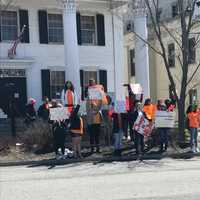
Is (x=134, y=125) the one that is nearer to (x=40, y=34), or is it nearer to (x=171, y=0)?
(x=40, y=34)

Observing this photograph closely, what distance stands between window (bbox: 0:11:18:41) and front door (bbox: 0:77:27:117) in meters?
1.92

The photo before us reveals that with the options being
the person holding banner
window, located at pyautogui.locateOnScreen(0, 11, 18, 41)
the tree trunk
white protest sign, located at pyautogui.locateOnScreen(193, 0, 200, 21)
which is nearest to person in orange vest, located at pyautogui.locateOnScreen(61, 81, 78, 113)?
the person holding banner

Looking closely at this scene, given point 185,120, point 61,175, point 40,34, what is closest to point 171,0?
point 40,34

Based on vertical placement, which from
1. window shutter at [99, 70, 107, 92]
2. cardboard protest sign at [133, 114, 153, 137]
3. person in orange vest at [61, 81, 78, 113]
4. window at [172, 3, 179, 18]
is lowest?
cardboard protest sign at [133, 114, 153, 137]

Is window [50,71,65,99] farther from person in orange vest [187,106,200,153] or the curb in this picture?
the curb

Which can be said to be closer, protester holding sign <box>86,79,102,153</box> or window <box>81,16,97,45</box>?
protester holding sign <box>86,79,102,153</box>

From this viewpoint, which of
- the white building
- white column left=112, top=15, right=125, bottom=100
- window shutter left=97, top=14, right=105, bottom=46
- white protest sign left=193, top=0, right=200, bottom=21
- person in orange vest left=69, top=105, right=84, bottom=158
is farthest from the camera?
white column left=112, top=15, right=125, bottom=100

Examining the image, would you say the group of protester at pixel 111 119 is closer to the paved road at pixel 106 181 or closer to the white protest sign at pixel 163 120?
the white protest sign at pixel 163 120

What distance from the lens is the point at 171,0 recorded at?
139 ft

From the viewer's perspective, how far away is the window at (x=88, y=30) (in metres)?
28.3

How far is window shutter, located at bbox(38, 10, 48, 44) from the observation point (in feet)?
87.8

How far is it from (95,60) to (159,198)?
19.5 meters

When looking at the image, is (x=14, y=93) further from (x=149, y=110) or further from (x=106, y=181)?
(x=106, y=181)

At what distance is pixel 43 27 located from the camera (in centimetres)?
2678
